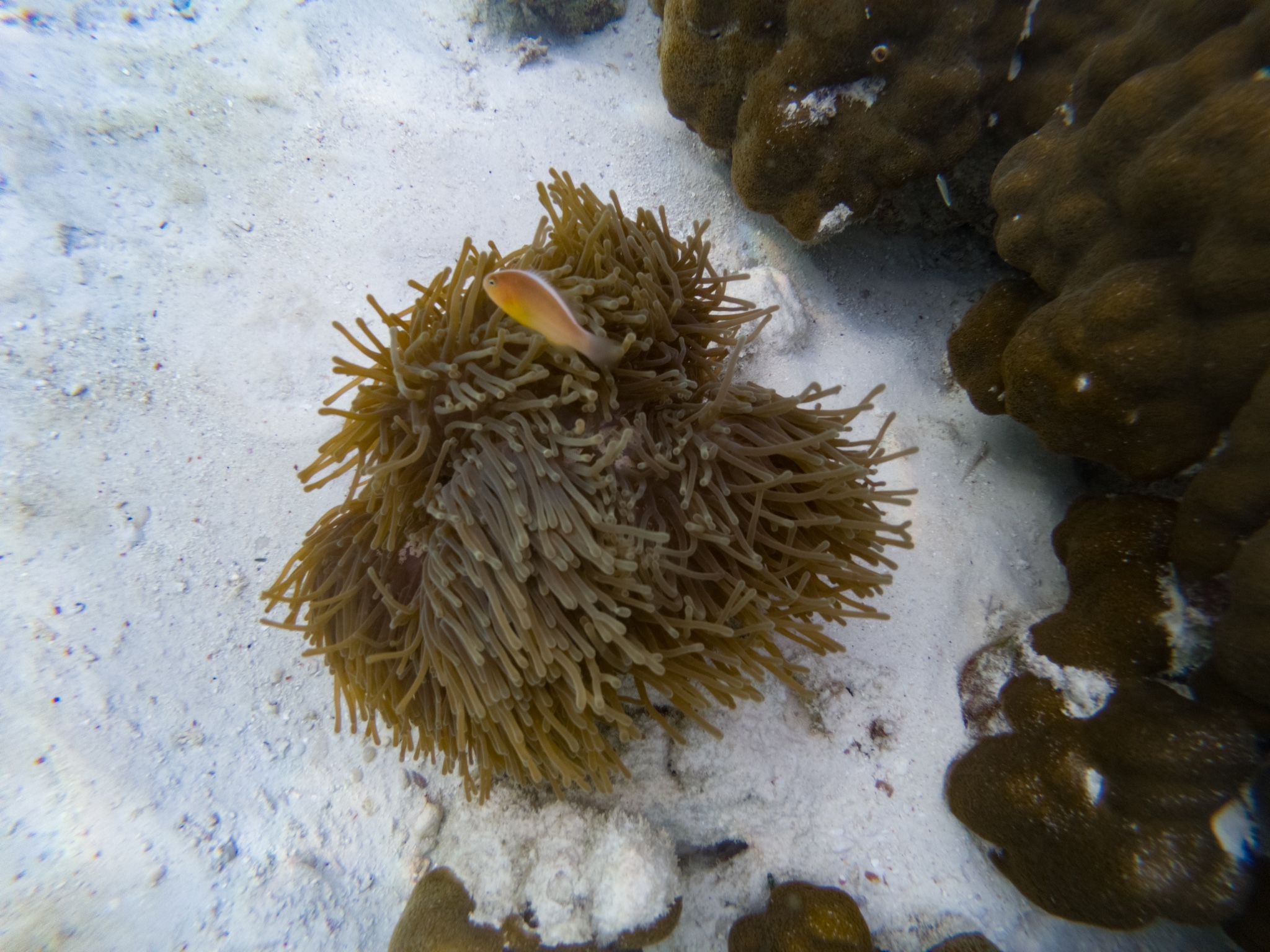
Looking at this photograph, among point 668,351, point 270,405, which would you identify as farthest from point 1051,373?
point 270,405

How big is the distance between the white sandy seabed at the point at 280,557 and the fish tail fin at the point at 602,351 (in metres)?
1.54

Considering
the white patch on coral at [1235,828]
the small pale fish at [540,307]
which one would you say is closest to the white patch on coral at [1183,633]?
the white patch on coral at [1235,828]

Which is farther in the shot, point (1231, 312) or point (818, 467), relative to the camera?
point (818, 467)

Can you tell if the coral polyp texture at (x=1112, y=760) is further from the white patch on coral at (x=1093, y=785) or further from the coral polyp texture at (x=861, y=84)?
the coral polyp texture at (x=861, y=84)

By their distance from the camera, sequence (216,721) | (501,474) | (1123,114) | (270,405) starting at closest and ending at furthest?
(501,474), (1123,114), (216,721), (270,405)

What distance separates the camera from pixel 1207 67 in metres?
2.03

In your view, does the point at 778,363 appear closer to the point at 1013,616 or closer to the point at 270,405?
the point at 1013,616

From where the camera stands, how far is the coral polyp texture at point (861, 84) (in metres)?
2.78

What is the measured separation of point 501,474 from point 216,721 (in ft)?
6.00

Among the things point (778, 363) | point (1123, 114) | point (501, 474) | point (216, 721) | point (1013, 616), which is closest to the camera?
point (501, 474)

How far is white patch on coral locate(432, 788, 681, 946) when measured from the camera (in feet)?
7.47

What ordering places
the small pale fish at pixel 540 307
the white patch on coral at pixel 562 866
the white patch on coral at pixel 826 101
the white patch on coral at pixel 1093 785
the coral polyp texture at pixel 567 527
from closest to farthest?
the small pale fish at pixel 540 307
the coral polyp texture at pixel 567 527
the white patch on coral at pixel 1093 785
the white patch on coral at pixel 562 866
the white patch on coral at pixel 826 101

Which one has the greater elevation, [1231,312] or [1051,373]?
[1231,312]

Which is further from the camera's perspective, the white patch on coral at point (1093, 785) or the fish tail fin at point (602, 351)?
the white patch on coral at point (1093, 785)
